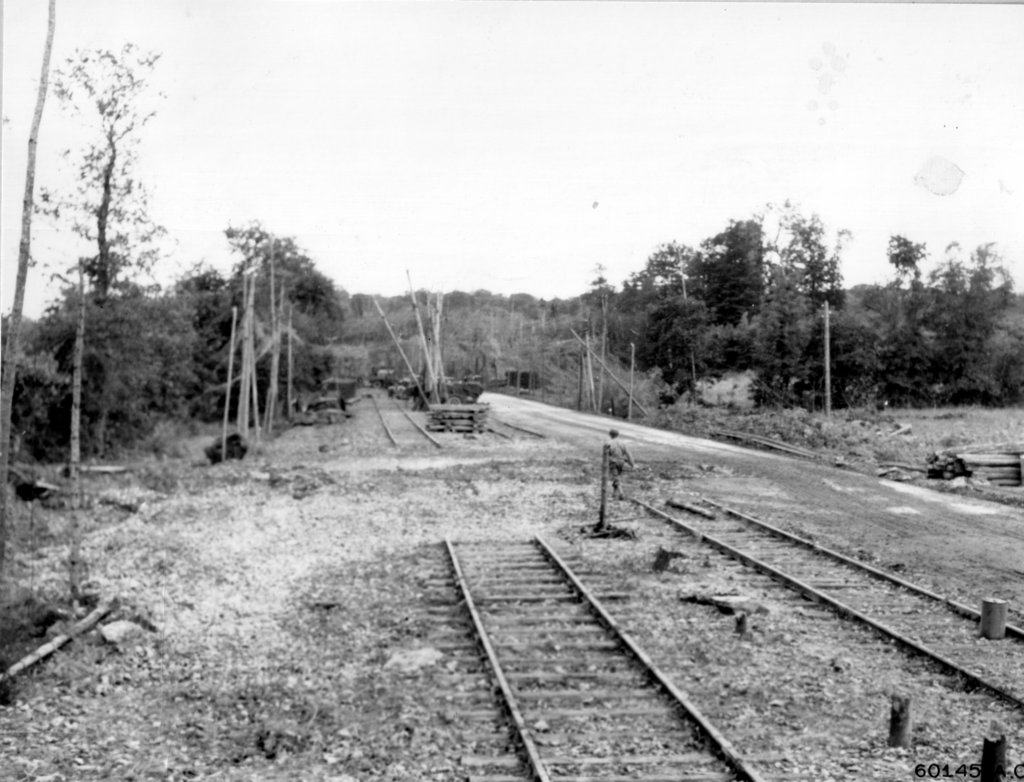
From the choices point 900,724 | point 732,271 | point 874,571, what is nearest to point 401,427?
point 732,271

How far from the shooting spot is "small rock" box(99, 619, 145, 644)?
8.91 meters

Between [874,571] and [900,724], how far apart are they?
18.2 ft

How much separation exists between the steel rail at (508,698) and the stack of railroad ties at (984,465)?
47.5 feet

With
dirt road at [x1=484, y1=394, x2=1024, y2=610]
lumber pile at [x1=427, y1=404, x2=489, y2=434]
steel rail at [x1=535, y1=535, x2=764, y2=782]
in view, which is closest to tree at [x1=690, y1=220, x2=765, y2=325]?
lumber pile at [x1=427, y1=404, x2=489, y2=434]

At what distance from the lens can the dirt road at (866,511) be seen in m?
12.2

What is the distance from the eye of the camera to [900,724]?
6.47 m

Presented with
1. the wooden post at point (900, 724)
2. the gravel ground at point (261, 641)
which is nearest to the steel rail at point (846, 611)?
the wooden post at point (900, 724)

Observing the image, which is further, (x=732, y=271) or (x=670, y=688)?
(x=732, y=271)

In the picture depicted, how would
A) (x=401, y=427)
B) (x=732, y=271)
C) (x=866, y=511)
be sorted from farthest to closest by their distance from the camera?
(x=732, y=271), (x=401, y=427), (x=866, y=511)

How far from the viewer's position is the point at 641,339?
152 feet

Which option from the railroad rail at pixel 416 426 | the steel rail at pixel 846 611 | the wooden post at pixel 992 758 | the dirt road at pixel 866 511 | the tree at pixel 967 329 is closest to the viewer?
the wooden post at pixel 992 758

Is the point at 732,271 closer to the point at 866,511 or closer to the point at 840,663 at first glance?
the point at 866,511

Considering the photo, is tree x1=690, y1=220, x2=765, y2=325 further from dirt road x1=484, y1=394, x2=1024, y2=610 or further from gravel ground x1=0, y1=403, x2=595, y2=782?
gravel ground x1=0, y1=403, x2=595, y2=782

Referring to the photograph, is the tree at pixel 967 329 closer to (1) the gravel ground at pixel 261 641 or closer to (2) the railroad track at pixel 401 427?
(2) the railroad track at pixel 401 427
